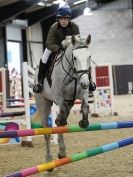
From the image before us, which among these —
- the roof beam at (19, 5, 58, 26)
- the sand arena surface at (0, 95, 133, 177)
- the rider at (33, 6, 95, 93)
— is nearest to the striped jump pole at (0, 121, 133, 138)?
the sand arena surface at (0, 95, 133, 177)

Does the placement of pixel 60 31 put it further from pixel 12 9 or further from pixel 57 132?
pixel 12 9

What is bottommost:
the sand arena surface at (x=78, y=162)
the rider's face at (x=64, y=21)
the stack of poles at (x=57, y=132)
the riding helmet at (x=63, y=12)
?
the sand arena surface at (x=78, y=162)

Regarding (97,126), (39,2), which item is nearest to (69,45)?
(97,126)

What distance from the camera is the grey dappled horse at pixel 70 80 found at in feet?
14.4

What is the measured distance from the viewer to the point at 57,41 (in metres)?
5.42

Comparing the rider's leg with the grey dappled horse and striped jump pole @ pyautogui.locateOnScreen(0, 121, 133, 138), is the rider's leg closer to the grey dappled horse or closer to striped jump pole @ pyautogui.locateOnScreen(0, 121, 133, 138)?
the grey dappled horse

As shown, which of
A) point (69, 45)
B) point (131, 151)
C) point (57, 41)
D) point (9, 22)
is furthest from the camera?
point (9, 22)

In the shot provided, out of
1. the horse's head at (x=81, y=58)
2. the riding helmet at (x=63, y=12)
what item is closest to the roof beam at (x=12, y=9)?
the riding helmet at (x=63, y=12)

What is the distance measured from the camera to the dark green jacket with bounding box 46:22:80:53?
5.35 metres

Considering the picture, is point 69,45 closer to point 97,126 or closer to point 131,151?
point 97,126

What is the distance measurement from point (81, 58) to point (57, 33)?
1035mm

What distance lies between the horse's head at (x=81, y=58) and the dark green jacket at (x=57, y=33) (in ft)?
2.28

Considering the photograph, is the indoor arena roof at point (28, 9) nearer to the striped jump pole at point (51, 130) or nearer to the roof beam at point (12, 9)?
the roof beam at point (12, 9)

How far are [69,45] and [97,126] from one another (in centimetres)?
116
